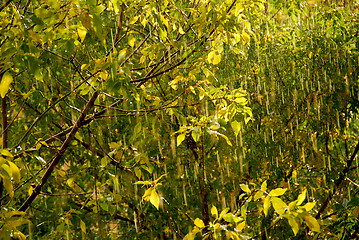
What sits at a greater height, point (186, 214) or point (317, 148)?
point (317, 148)

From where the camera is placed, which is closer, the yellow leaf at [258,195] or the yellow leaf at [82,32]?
the yellow leaf at [82,32]

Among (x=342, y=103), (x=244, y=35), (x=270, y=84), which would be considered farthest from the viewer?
(x=270, y=84)

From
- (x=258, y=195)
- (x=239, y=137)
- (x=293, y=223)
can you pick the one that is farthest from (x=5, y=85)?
(x=239, y=137)

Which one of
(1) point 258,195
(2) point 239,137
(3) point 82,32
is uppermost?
(3) point 82,32

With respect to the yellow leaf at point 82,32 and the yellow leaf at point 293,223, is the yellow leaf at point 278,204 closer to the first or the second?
the yellow leaf at point 293,223

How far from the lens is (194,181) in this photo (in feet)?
→ 13.0

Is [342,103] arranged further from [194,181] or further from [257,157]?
[194,181]

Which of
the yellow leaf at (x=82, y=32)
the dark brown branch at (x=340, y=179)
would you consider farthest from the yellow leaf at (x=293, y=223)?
the dark brown branch at (x=340, y=179)

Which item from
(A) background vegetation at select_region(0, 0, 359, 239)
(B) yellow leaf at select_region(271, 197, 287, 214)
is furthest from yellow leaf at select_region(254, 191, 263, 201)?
(A) background vegetation at select_region(0, 0, 359, 239)

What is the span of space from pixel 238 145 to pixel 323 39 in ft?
3.97

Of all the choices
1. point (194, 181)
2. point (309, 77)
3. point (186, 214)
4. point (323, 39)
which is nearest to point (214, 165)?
point (194, 181)

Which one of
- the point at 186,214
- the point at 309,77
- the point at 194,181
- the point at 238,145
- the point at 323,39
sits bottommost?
the point at 186,214

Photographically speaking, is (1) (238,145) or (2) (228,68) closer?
(1) (238,145)

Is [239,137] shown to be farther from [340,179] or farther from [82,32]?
[82,32]
